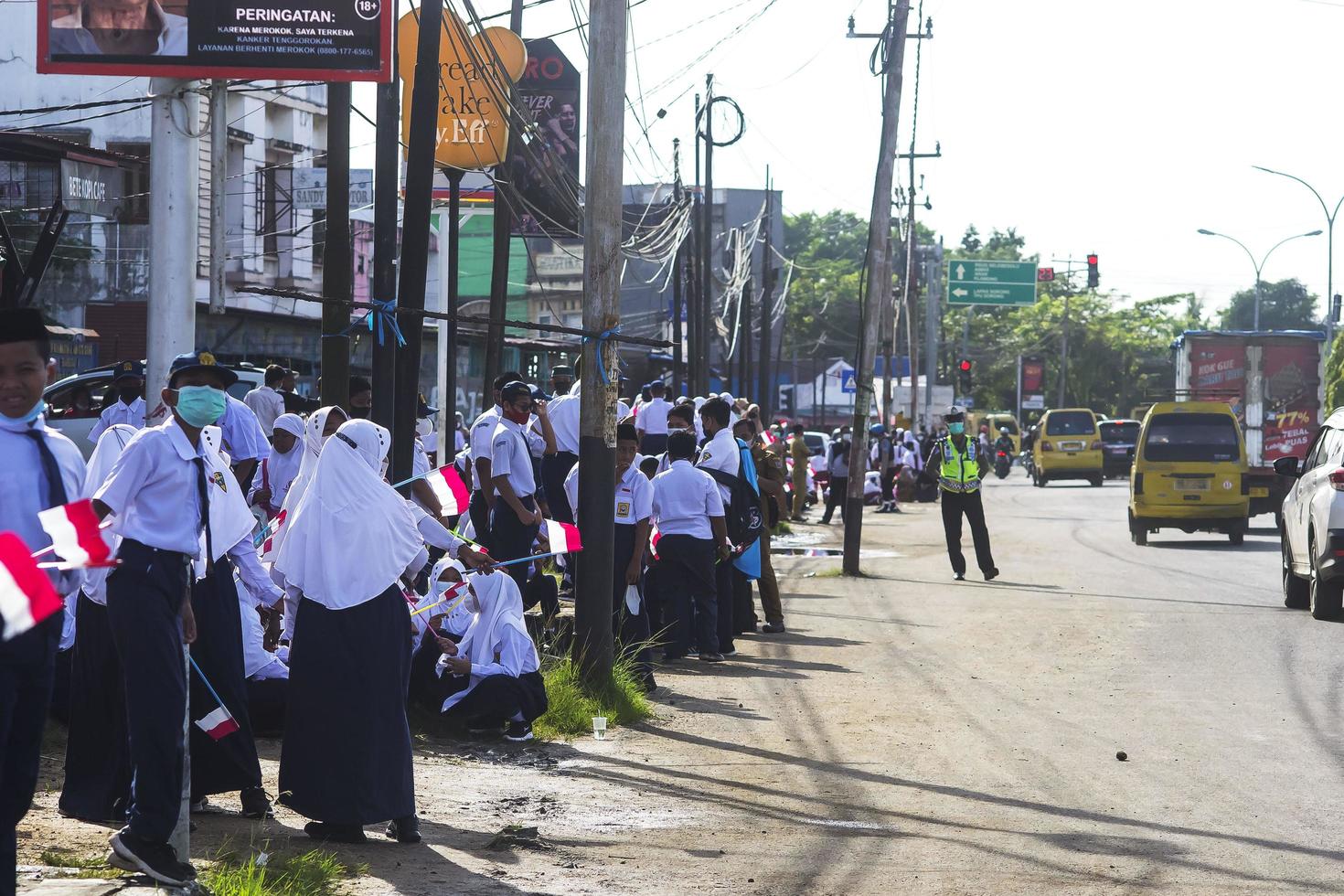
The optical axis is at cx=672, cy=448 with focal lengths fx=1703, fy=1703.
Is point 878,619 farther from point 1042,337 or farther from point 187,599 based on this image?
point 1042,337

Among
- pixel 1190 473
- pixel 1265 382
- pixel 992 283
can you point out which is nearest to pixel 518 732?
pixel 1190 473

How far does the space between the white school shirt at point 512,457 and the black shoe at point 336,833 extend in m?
5.38

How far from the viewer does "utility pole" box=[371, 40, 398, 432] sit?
1152cm

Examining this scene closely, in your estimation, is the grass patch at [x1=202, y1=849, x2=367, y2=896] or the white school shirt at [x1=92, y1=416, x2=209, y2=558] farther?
the white school shirt at [x1=92, y1=416, x2=209, y2=558]

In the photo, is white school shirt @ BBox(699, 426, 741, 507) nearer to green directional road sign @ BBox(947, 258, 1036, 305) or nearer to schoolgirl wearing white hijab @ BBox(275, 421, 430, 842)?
schoolgirl wearing white hijab @ BBox(275, 421, 430, 842)

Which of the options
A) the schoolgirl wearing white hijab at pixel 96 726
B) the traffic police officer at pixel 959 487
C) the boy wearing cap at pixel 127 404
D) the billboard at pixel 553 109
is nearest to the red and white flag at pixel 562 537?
the schoolgirl wearing white hijab at pixel 96 726

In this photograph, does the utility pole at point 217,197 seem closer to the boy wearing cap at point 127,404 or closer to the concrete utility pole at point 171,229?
the boy wearing cap at point 127,404

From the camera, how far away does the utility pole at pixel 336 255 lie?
1384 centimetres

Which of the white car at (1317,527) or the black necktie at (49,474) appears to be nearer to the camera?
the black necktie at (49,474)

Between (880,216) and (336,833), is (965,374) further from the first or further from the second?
(336,833)

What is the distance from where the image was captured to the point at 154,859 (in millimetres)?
5527

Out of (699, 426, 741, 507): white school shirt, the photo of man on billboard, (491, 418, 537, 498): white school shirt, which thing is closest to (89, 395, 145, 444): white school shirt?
the photo of man on billboard

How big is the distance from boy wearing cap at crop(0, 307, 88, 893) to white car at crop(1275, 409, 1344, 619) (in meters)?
12.3

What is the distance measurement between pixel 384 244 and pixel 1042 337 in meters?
89.7
